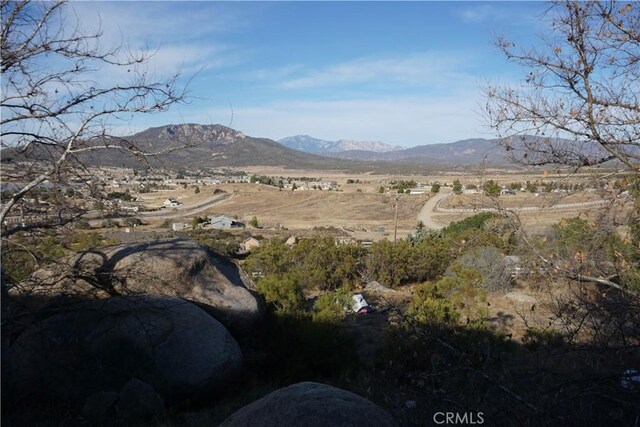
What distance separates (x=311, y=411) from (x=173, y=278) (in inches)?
223

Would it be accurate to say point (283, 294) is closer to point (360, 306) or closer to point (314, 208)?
point (360, 306)

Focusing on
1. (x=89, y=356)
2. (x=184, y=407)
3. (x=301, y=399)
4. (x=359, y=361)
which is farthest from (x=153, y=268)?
(x=301, y=399)

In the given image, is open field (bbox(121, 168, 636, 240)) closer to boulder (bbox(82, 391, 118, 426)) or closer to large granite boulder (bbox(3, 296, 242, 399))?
large granite boulder (bbox(3, 296, 242, 399))

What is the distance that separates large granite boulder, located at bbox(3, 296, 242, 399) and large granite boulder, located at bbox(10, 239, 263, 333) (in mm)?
452

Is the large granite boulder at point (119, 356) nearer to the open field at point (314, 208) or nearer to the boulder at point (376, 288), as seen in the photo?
the boulder at point (376, 288)

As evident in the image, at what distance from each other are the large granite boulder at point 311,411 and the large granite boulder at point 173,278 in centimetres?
458

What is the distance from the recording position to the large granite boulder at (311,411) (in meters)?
3.20

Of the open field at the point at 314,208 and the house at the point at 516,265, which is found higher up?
the house at the point at 516,265

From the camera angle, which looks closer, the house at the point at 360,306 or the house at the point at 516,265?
the house at the point at 516,265

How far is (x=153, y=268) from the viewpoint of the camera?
8359 millimetres

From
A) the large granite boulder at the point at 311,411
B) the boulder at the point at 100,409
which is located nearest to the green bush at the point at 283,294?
the boulder at the point at 100,409

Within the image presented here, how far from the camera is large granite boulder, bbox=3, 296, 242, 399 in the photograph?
6.71 meters

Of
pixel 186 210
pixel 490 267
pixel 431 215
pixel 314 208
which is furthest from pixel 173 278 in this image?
pixel 314 208

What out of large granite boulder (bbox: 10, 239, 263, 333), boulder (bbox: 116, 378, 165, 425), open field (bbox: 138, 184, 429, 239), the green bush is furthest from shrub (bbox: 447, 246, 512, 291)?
open field (bbox: 138, 184, 429, 239)
